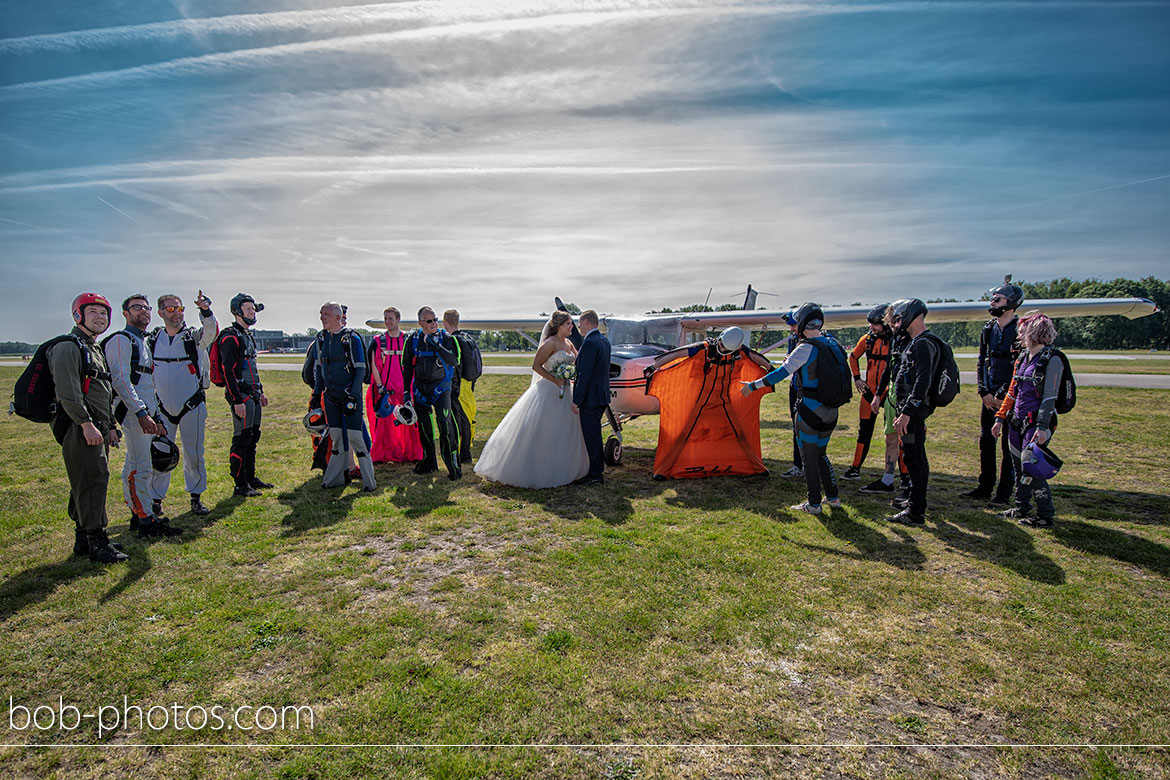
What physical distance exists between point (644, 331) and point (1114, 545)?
7.94m

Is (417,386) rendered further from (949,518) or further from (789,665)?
(949,518)

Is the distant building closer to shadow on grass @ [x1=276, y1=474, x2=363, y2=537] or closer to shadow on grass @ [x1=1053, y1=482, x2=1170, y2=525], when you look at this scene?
shadow on grass @ [x1=276, y1=474, x2=363, y2=537]

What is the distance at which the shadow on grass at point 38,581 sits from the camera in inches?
155

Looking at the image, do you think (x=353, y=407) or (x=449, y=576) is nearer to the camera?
(x=449, y=576)

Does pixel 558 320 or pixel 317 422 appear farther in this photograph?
pixel 558 320

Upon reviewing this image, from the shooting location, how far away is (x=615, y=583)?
4312 mm

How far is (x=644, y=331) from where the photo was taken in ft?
37.5

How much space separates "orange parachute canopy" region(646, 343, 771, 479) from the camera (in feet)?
25.1

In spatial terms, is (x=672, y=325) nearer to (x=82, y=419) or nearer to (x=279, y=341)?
(x=82, y=419)

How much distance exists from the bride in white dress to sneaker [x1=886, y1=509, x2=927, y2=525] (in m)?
3.95

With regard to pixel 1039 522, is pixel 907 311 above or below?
above

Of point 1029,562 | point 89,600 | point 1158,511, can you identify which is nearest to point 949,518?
point 1029,562

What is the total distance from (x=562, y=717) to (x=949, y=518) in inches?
210

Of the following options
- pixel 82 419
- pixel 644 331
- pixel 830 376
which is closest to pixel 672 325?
pixel 644 331
